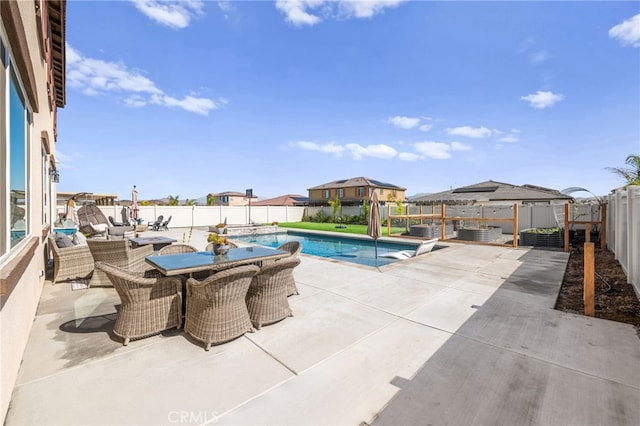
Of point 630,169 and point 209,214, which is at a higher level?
point 630,169

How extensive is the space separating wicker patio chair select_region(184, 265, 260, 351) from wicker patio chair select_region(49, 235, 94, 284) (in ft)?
12.8

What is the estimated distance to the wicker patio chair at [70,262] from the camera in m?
5.22

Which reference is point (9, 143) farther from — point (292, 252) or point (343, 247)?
point (343, 247)

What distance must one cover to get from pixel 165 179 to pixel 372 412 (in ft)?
125

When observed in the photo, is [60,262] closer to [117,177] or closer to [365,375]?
[365,375]

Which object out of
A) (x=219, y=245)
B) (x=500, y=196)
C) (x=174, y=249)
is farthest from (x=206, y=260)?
(x=500, y=196)

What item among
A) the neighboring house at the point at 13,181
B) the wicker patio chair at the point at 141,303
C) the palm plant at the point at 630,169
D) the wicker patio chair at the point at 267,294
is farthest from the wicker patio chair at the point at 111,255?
the palm plant at the point at 630,169

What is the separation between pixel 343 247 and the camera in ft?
41.6

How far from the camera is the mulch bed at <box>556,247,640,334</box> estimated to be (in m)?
3.96

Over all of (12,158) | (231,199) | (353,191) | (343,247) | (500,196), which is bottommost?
(343,247)

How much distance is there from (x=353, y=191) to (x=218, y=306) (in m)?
33.2

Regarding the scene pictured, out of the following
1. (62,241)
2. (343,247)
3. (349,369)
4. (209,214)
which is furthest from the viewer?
(209,214)

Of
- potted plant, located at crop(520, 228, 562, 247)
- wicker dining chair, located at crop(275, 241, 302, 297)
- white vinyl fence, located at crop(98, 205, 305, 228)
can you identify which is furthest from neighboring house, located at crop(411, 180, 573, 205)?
white vinyl fence, located at crop(98, 205, 305, 228)

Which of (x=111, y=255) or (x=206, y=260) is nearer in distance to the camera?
(x=206, y=260)
